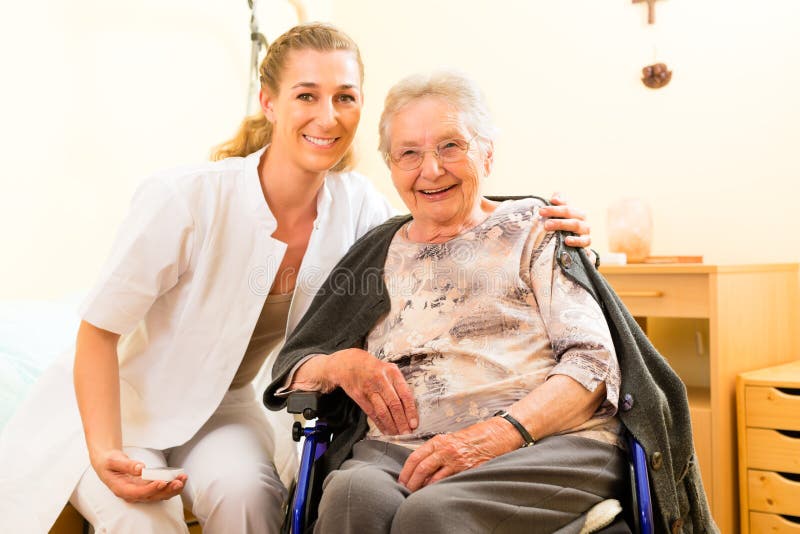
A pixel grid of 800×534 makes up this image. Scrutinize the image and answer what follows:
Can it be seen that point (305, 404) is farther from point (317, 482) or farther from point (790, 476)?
point (790, 476)

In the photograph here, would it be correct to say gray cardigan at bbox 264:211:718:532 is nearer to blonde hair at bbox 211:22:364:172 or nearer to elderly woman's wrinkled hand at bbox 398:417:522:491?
elderly woman's wrinkled hand at bbox 398:417:522:491

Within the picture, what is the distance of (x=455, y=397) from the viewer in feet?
4.75

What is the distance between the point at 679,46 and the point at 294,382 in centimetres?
189

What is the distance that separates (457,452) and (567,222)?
20.1 inches

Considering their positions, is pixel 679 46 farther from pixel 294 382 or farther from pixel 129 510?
pixel 129 510

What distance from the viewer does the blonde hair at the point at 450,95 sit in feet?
5.17

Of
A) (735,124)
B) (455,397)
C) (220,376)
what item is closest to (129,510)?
(220,376)

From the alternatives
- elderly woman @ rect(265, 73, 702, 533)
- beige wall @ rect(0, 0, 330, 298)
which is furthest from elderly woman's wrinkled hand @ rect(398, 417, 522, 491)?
beige wall @ rect(0, 0, 330, 298)

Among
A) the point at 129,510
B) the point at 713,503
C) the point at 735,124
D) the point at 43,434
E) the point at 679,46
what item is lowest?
the point at 713,503

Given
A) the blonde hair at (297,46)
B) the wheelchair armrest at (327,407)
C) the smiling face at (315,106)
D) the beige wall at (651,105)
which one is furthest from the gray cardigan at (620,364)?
the beige wall at (651,105)

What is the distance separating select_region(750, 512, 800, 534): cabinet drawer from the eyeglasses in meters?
1.38

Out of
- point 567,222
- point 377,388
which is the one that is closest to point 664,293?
point 567,222

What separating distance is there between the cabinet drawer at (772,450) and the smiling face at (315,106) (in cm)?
140

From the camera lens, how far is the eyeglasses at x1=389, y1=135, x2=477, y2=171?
61.5 inches
